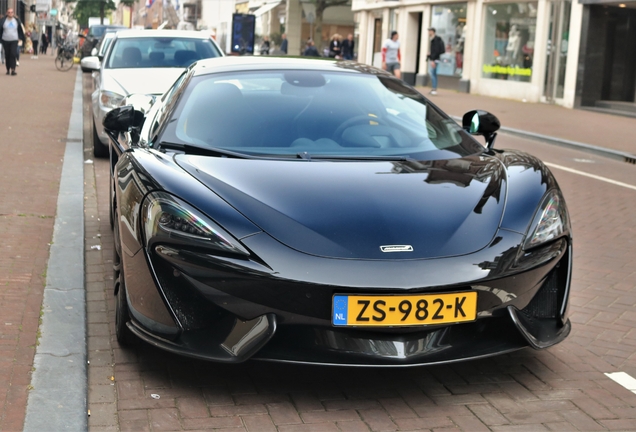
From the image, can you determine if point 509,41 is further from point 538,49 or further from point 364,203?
point 364,203

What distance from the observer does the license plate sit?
11.0 feet

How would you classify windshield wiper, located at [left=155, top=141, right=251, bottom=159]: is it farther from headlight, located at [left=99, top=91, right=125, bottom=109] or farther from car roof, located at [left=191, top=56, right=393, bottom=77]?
headlight, located at [left=99, top=91, right=125, bottom=109]

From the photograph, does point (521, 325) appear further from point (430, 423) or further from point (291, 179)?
point (291, 179)

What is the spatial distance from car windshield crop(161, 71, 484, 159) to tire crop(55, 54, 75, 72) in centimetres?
2995

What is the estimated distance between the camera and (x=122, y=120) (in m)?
5.22

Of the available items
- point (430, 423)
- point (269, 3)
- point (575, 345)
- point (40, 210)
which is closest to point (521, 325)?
point (430, 423)

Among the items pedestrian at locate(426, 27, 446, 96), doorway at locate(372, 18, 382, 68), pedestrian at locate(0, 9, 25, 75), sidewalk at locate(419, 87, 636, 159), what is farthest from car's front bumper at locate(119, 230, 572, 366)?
doorway at locate(372, 18, 382, 68)

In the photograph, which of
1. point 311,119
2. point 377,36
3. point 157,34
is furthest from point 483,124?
point 377,36

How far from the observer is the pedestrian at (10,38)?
27.2 metres

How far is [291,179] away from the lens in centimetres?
391

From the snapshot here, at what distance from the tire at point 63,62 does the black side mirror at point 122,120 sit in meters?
29.4

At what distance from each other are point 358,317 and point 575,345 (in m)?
1.58

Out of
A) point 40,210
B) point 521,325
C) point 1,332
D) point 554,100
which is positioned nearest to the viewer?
point 521,325

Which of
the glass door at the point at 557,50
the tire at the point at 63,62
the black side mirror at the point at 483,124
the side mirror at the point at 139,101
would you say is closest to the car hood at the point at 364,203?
the black side mirror at the point at 483,124
